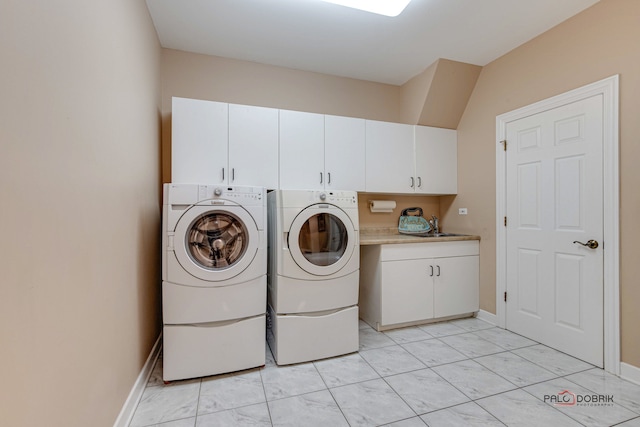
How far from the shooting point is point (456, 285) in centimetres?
294

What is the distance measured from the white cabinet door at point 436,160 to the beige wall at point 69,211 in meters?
2.65

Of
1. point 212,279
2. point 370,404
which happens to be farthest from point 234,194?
point 370,404

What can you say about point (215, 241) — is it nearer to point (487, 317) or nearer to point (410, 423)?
point (410, 423)

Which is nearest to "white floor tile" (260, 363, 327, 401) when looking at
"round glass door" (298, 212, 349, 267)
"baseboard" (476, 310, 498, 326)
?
"round glass door" (298, 212, 349, 267)

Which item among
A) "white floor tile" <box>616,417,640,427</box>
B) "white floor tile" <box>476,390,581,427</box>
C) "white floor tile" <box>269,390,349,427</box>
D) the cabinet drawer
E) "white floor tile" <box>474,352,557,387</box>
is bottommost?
"white floor tile" <box>269,390,349,427</box>

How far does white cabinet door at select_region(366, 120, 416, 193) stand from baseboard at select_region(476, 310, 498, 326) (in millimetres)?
1471

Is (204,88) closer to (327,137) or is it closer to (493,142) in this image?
(327,137)

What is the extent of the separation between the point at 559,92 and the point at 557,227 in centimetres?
109

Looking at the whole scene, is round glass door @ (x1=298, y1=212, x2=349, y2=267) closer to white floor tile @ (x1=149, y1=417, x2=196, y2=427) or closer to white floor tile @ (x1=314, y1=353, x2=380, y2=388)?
white floor tile @ (x1=314, y1=353, x2=380, y2=388)

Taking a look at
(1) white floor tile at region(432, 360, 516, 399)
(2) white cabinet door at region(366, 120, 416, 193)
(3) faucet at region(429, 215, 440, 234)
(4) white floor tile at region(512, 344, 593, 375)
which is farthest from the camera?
(3) faucet at region(429, 215, 440, 234)

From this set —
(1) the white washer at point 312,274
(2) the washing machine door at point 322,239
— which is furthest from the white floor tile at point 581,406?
(2) the washing machine door at point 322,239

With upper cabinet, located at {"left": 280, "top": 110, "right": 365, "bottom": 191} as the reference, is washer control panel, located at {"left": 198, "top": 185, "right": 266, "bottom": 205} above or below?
below

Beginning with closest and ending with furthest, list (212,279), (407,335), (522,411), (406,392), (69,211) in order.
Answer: (69,211) → (522,411) → (406,392) → (212,279) → (407,335)

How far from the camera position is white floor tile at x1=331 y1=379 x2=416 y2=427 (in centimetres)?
158
